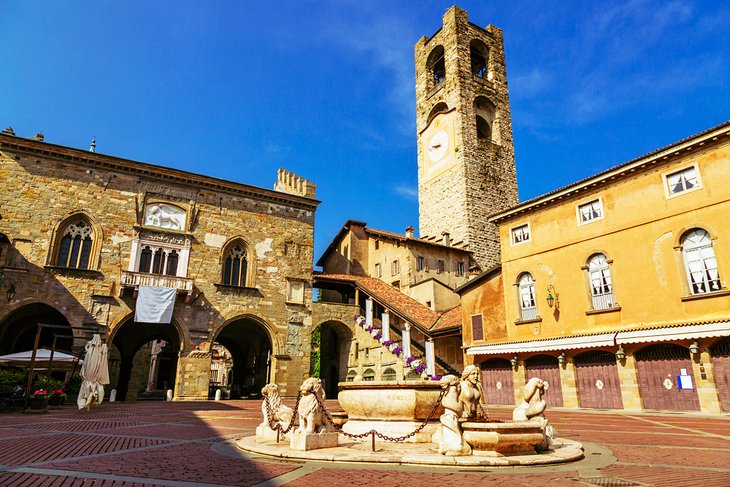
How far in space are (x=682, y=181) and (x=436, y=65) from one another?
32852 mm

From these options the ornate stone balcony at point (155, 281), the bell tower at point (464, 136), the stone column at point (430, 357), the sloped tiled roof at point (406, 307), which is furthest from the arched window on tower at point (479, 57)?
the ornate stone balcony at point (155, 281)

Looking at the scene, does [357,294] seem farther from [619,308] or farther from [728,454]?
[728,454]

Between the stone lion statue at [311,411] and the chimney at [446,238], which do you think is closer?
the stone lion statue at [311,411]

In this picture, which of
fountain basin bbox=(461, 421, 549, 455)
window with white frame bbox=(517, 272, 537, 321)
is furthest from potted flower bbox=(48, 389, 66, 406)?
window with white frame bbox=(517, 272, 537, 321)

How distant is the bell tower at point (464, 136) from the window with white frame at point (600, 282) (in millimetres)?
16386

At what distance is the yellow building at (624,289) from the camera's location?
49.3 ft

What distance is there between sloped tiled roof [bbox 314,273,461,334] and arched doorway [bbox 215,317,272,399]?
5.64 m

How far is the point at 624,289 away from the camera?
679 inches

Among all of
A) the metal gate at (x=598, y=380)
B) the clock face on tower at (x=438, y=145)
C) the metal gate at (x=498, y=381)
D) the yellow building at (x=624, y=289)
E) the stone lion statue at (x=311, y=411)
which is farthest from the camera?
the clock face on tower at (x=438, y=145)

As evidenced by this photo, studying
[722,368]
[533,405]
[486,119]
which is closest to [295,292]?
[722,368]

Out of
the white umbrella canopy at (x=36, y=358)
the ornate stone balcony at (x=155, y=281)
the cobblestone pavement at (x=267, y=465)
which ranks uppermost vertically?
the ornate stone balcony at (x=155, y=281)

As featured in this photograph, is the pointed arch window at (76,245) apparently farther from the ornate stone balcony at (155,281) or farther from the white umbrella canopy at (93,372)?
the white umbrella canopy at (93,372)

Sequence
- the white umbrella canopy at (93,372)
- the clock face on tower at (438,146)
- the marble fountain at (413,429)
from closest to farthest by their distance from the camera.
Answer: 1. the marble fountain at (413,429)
2. the white umbrella canopy at (93,372)
3. the clock face on tower at (438,146)

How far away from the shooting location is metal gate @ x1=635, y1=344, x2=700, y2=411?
594 inches
